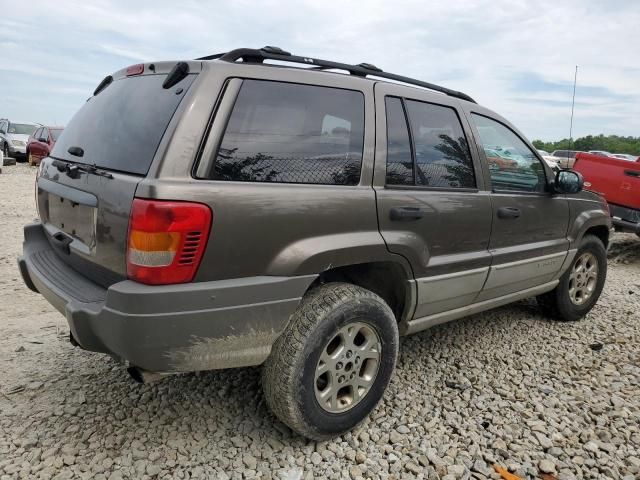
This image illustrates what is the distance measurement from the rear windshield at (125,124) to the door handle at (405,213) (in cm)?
117

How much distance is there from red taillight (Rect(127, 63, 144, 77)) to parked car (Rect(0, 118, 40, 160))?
19725 millimetres

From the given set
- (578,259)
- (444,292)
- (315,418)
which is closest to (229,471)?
(315,418)

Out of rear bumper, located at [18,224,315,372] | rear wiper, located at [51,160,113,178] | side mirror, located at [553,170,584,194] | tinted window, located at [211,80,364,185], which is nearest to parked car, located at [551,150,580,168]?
side mirror, located at [553,170,584,194]

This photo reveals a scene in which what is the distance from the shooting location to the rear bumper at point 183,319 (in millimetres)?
1883

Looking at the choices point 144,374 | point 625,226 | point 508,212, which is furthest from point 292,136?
point 625,226

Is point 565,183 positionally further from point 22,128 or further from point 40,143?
point 22,128

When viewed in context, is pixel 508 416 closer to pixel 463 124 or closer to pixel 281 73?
pixel 463 124

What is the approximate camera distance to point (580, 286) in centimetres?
433

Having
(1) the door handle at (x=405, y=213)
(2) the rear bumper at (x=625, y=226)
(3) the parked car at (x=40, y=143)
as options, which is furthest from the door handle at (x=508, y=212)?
(3) the parked car at (x=40, y=143)

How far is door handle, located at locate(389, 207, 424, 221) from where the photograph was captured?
2.54 m

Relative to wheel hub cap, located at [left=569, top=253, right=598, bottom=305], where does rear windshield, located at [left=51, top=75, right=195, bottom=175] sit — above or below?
above

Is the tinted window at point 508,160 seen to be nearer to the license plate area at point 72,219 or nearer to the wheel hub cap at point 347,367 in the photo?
the wheel hub cap at point 347,367

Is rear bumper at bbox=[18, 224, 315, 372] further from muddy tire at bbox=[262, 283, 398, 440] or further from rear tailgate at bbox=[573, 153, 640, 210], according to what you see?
rear tailgate at bbox=[573, 153, 640, 210]

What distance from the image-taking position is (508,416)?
2.79 metres
